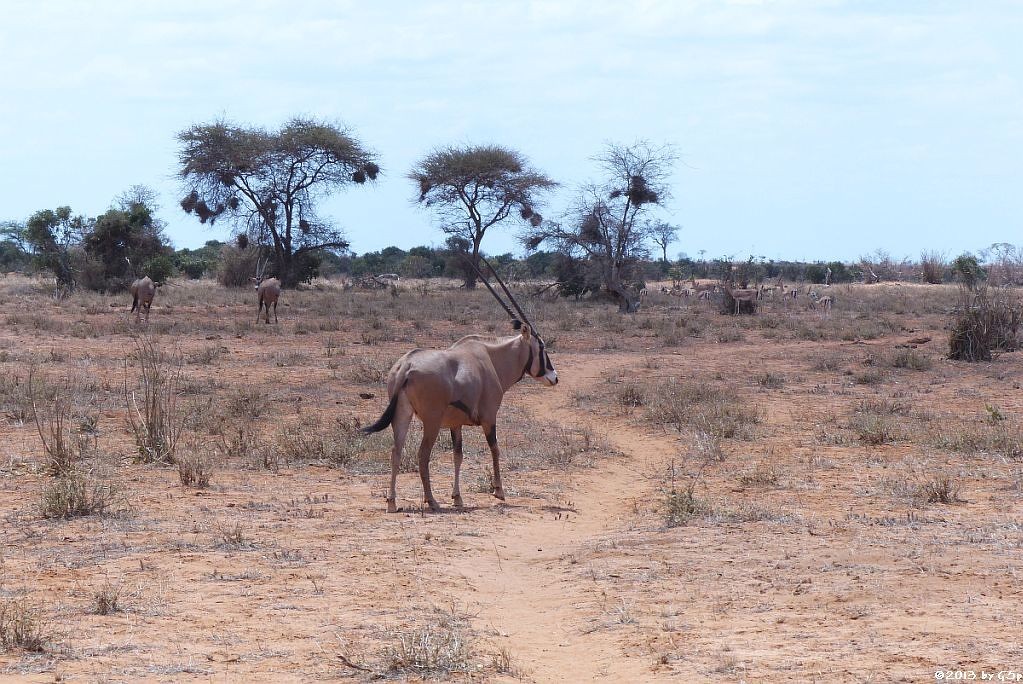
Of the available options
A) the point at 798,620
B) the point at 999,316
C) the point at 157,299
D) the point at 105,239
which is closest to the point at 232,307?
the point at 157,299

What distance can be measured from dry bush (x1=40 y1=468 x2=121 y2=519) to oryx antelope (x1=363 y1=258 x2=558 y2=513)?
2075 millimetres

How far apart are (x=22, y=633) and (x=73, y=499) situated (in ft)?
10.4

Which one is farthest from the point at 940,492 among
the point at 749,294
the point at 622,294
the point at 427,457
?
the point at 622,294

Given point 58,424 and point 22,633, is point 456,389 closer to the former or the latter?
point 58,424

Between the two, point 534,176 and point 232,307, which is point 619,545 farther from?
point 534,176

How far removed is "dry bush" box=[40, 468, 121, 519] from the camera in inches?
326

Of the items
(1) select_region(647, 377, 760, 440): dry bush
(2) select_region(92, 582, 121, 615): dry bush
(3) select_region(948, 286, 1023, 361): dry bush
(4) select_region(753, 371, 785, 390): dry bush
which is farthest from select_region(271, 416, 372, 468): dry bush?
(3) select_region(948, 286, 1023, 361): dry bush

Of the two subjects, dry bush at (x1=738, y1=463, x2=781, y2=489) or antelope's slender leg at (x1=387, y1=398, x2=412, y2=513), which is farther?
dry bush at (x1=738, y1=463, x2=781, y2=489)

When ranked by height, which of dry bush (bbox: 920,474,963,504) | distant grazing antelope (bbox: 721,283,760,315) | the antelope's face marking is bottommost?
dry bush (bbox: 920,474,963,504)

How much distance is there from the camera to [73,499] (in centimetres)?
832

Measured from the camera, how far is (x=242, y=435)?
11609 millimetres

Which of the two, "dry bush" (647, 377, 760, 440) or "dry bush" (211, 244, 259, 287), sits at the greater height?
"dry bush" (211, 244, 259, 287)

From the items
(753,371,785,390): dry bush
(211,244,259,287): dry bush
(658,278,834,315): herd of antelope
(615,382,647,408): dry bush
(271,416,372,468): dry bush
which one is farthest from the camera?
(211,244,259,287): dry bush

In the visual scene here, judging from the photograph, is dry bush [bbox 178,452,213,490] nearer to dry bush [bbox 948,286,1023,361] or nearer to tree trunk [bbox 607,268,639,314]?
dry bush [bbox 948,286,1023,361]
